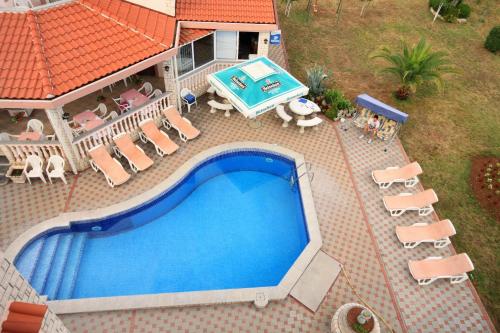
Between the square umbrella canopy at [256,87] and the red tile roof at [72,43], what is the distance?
2.86 m

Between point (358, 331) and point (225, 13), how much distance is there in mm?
14093

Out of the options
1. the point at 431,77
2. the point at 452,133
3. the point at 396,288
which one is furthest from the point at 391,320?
the point at 431,77

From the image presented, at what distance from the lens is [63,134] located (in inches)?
506

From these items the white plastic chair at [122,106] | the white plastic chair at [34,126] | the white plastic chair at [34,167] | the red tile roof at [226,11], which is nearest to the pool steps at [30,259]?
the white plastic chair at [34,167]

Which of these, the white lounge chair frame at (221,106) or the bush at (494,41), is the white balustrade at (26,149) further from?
the bush at (494,41)

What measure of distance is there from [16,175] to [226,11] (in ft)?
37.4

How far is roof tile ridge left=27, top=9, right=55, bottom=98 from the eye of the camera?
37.6 ft

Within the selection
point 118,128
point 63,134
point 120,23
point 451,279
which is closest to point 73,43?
point 120,23

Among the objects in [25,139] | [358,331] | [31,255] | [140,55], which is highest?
[140,55]

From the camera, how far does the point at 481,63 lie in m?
23.2

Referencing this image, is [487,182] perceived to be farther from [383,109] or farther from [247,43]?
[247,43]

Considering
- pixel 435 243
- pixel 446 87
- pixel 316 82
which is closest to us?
pixel 435 243

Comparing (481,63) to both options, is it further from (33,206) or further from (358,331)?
(33,206)

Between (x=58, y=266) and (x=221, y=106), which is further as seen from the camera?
(x=221, y=106)
